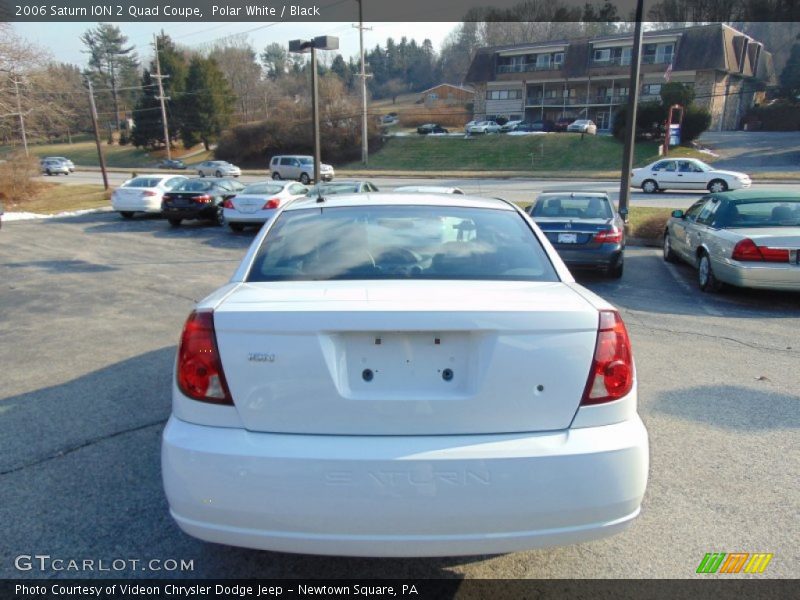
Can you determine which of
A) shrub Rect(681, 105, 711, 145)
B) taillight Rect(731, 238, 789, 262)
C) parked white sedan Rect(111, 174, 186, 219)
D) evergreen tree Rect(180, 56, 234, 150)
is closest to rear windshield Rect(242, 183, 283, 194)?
parked white sedan Rect(111, 174, 186, 219)

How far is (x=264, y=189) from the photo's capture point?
695 inches

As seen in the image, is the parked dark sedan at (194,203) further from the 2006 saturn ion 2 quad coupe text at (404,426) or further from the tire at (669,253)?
the 2006 saturn ion 2 quad coupe text at (404,426)

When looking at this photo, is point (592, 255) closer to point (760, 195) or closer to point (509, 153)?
point (760, 195)

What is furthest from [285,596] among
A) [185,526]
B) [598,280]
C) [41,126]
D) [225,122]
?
[225,122]

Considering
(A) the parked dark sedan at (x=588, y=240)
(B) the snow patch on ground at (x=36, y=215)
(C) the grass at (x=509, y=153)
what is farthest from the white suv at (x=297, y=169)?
(A) the parked dark sedan at (x=588, y=240)

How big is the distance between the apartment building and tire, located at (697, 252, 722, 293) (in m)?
48.6

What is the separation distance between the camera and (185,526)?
7.87 ft

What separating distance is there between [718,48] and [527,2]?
45897 mm

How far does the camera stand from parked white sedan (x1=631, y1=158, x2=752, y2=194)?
1022 inches

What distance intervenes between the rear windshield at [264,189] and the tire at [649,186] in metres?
18.2

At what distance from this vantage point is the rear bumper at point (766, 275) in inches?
311

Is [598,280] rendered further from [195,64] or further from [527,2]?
[527,2]

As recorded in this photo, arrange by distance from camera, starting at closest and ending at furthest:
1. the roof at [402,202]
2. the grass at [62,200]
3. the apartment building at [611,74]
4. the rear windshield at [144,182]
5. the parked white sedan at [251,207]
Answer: the roof at [402,202] → the parked white sedan at [251,207] → the rear windshield at [144,182] → the grass at [62,200] → the apartment building at [611,74]

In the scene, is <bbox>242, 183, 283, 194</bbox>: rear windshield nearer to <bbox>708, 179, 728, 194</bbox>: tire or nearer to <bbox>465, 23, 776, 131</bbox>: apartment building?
<bbox>708, 179, 728, 194</bbox>: tire
